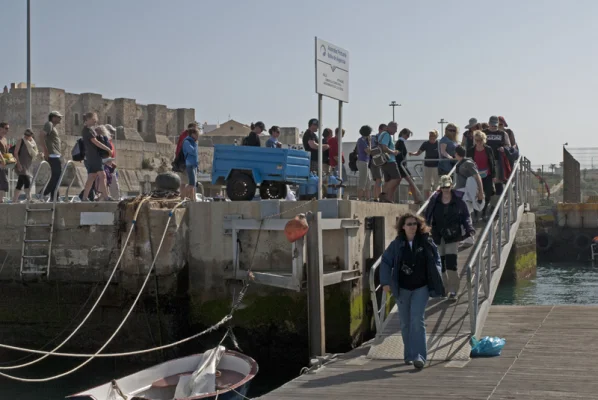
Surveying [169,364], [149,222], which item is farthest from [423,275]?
[149,222]

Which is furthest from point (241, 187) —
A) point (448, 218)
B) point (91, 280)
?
point (448, 218)

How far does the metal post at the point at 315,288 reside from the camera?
40.0ft

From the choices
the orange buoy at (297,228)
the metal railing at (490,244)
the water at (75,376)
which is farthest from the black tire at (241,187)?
the metal railing at (490,244)

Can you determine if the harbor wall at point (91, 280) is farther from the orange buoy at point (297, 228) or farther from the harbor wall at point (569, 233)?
the harbor wall at point (569, 233)

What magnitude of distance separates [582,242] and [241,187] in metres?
24.7

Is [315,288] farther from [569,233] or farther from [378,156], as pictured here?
[569,233]

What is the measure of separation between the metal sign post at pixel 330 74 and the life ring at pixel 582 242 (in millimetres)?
23998

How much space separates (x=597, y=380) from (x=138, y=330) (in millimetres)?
7643

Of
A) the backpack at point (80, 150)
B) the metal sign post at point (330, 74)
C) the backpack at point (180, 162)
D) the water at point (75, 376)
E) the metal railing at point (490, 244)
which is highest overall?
the metal sign post at point (330, 74)

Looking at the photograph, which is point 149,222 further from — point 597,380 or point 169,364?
point 597,380

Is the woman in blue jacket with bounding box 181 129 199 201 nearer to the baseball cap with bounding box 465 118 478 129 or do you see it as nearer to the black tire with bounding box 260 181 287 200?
the black tire with bounding box 260 181 287 200

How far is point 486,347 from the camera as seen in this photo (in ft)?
34.4

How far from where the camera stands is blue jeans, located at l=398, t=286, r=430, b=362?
388 inches

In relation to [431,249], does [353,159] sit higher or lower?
higher
